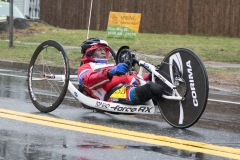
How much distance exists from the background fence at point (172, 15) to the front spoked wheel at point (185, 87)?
58.6ft

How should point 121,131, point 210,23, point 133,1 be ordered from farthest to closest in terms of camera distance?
point 133,1
point 210,23
point 121,131

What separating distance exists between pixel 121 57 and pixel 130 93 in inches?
23.4

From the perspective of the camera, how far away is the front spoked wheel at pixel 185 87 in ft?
23.3

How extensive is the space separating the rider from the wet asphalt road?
13.3 inches

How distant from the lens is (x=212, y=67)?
15859 mm

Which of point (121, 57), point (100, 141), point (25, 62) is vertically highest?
point (121, 57)

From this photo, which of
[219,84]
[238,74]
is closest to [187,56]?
[219,84]

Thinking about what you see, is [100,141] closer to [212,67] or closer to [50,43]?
[50,43]

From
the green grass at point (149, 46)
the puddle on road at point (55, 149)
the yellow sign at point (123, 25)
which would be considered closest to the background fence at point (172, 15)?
the green grass at point (149, 46)

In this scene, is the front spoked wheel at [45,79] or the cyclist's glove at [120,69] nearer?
the cyclist's glove at [120,69]

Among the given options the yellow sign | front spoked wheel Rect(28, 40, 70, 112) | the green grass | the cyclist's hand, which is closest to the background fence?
the green grass

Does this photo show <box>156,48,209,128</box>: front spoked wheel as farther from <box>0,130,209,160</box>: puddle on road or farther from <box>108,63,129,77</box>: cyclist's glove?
<box>0,130,209,160</box>: puddle on road

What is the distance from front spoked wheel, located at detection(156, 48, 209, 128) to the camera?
710cm

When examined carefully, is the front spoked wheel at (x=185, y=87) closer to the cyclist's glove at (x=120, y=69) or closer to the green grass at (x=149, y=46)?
the cyclist's glove at (x=120, y=69)
